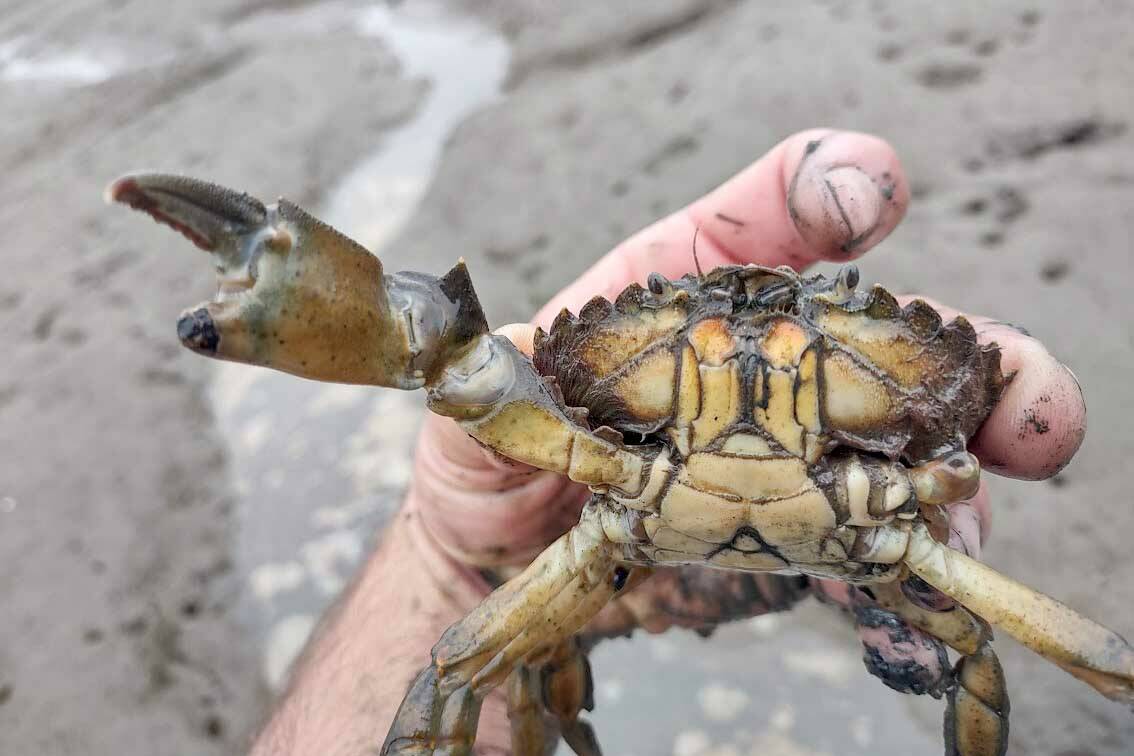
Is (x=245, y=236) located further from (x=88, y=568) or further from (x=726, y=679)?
(x=88, y=568)

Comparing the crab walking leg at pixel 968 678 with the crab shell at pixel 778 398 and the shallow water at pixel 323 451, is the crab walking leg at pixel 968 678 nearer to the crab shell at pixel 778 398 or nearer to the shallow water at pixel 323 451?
the crab shell at pixel 778 398

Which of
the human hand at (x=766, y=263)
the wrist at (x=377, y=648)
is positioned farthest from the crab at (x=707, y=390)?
the wrist at (x=377, y=648)

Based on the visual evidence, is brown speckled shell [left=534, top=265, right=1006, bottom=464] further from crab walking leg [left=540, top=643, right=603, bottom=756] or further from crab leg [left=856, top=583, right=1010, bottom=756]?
crab walking leg [left=540, top=643, right=603, bottom=756]

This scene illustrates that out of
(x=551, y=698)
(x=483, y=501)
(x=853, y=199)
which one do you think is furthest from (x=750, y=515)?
(x=551, y=698)

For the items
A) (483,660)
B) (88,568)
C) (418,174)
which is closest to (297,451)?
(88,568)

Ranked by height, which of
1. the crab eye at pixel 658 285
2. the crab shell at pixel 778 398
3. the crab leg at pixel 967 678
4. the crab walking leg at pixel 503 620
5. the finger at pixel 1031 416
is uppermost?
the crab eye at pixel 658 285

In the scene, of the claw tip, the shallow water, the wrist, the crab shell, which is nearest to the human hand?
the wrist
